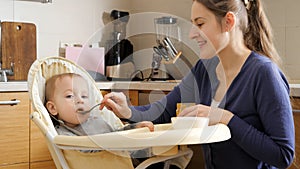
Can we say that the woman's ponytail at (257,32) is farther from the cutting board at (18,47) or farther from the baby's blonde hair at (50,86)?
the cutting board at (18,47)

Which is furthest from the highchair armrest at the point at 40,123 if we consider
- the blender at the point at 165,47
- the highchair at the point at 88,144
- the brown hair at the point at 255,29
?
the blender at the point at 165,47

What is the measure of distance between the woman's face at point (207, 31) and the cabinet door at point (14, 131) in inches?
45.8

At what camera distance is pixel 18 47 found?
Answer: 2.64 meters

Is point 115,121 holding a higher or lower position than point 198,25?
lower

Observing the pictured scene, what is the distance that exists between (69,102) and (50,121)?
168mm

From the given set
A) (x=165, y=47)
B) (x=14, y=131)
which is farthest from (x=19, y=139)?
(x=165, y=47)

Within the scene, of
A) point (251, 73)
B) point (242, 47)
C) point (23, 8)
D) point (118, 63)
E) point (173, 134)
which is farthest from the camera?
point (118, 63)

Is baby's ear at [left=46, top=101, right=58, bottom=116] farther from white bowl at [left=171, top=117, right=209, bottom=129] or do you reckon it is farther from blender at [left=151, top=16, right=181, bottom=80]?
blender at [left=151, top=16, right=181, bottom=80]

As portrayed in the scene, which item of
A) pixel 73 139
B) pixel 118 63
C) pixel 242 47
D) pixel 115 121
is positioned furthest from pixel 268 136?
pixel 118 63

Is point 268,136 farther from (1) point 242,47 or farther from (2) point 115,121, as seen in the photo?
(2) point 115,121

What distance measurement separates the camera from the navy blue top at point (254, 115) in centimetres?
127

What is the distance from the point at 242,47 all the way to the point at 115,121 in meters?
0.69

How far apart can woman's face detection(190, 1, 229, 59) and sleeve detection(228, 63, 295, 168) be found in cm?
22

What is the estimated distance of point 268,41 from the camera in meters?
1.50
